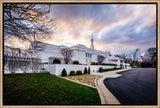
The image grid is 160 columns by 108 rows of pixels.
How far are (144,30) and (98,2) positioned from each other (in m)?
2.18

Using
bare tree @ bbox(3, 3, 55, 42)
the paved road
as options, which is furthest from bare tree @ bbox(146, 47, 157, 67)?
bare tree @ bbox(3, 3, 55, 42)

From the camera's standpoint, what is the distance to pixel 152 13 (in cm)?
249

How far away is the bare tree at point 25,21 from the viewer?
2.43 meters

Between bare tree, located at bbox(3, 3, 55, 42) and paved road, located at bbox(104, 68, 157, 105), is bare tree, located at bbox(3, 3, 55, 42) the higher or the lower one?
the higher one

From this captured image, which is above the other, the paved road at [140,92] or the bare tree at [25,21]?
the bare tree at [25,21]

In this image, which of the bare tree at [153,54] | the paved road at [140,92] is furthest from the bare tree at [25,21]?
the paved road at [140,92]

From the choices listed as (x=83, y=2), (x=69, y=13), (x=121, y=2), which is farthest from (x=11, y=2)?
(x=121, y=2)

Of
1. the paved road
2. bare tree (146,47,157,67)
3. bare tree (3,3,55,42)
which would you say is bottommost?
the paved road

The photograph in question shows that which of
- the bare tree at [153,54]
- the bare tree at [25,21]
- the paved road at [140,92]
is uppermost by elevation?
the bare tree at [25,21]

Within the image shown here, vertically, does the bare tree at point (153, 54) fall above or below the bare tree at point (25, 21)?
below

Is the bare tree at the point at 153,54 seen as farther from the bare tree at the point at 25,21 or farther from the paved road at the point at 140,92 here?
the bare tree at the point at 25,21

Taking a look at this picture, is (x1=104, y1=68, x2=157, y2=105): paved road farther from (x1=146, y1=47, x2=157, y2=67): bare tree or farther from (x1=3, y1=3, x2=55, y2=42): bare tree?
(x1=3, y1=3, x2=55, y2=42): bare tree

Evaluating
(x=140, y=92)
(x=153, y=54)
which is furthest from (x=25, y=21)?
(x=140, y=92)

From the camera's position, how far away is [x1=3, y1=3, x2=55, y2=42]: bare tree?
2.43 metres
